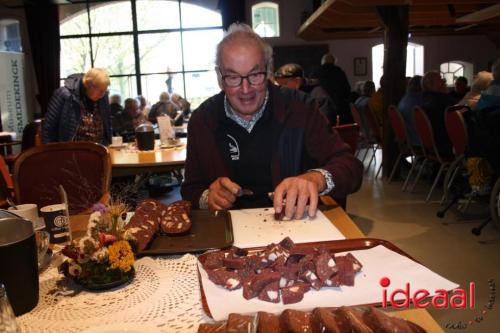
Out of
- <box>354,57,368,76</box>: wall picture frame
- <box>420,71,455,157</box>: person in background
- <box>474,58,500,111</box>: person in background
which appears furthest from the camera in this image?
<box>354,57,368,76</box>: wall picture frame

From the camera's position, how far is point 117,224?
102 centimetres

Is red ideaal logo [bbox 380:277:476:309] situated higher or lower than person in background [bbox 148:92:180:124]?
lower

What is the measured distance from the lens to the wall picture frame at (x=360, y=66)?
1165 centimetres

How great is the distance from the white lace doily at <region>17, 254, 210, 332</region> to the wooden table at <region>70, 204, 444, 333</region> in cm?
35

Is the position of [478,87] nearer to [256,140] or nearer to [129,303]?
[256,140]

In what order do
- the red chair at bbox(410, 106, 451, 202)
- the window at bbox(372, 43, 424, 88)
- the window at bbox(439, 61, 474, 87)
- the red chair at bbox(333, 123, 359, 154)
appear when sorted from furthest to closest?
the window at bbox(439, 61, 474, 87)
the window at bbox(372, 43, 424, 88)
the red chair at bbox(410, 106, 451, 202)
the red chair at bbox(333, 123, 359, 154)

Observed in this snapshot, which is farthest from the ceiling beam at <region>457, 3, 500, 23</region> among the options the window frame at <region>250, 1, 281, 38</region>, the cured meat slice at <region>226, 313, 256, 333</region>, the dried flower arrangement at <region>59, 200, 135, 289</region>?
the window frame at <region>250, 1, 281, 38</region>

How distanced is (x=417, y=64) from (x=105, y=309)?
1289 cm

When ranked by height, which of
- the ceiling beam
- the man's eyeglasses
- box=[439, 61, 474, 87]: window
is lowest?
the man's eyeglasses

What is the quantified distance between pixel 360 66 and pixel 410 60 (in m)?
1.95

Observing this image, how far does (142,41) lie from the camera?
11547mm

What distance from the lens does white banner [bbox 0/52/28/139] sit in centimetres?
971

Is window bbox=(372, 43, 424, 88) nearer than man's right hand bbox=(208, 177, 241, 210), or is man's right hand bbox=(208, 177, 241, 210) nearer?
man's right hand bbox=(208, 177, 241, 210)

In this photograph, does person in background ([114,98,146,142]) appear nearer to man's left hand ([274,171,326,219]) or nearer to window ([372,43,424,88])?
man's left hand ([274,171,326,219])
